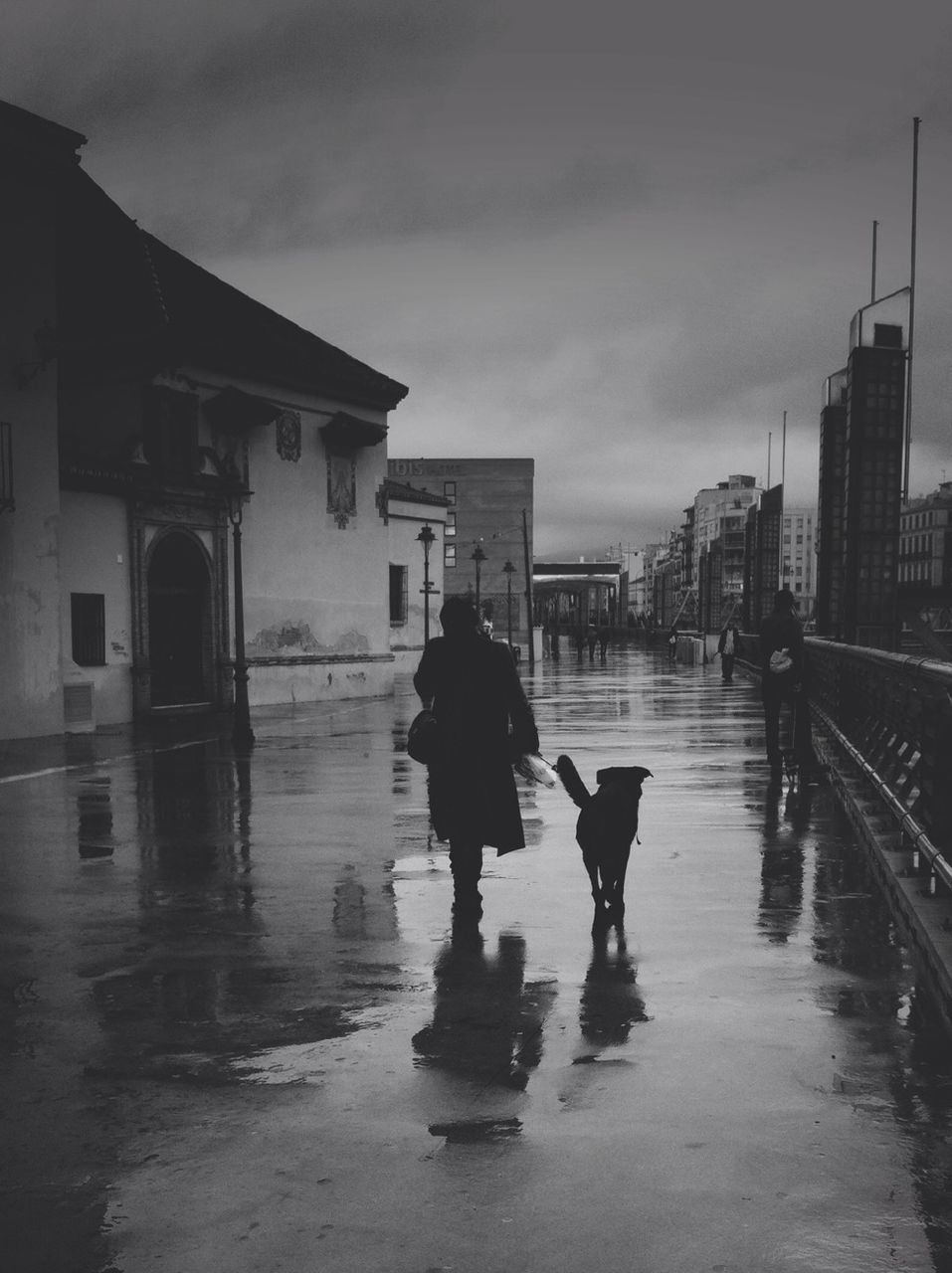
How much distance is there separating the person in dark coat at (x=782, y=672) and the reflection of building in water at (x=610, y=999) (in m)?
7.22

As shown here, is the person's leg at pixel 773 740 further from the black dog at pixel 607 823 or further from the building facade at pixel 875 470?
the black dog at pixel 607 823

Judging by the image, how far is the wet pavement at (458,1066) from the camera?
11.1 feet

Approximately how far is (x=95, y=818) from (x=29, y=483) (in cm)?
965

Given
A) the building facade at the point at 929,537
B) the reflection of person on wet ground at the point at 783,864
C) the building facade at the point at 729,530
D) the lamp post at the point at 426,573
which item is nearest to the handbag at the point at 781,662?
the reflection of person on wet ground at the point at 783,864

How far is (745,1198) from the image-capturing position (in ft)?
11.6

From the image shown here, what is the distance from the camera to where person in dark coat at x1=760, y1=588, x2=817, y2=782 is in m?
13.3

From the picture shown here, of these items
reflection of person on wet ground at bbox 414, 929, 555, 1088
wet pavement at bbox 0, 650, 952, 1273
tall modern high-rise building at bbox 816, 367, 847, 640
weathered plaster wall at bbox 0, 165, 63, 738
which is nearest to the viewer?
wet pavement at bbox 0, 650, 952, 1273

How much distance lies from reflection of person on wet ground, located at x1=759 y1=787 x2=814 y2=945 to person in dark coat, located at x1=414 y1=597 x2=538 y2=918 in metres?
1.50

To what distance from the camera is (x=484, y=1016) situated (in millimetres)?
5285

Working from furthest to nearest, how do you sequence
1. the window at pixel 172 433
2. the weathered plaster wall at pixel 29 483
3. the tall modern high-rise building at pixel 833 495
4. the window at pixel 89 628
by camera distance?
1. the window at pixel 172 433
2. the window at pixel 89 628
3. the weathered plaster wall at pixel 29 483
4. the tall modern high-rise building at pixel 833 495

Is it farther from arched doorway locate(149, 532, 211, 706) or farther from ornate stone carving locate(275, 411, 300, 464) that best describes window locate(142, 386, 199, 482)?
ornate stone carving locate(275, 411, 300, 464)

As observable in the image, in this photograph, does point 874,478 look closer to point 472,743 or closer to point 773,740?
point 773,740

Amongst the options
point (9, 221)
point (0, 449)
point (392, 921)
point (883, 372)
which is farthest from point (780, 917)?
point (9, 221)

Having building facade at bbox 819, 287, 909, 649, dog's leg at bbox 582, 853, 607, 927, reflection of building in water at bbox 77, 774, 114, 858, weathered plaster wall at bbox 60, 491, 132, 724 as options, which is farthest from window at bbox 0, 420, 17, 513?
dog's leg at bbox 582, 853, 607, 927
